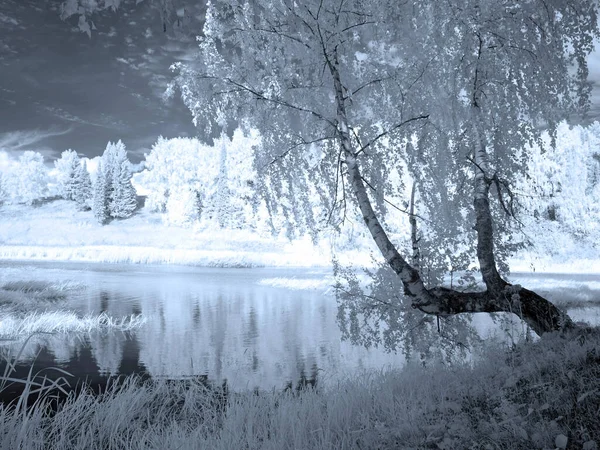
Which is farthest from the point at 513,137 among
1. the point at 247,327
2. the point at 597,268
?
the point at 597,268

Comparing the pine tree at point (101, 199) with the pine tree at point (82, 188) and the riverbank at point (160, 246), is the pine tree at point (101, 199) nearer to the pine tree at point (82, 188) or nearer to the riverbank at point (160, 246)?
the riverbank at point (160, 246)

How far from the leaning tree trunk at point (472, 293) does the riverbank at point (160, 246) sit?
63.6ft

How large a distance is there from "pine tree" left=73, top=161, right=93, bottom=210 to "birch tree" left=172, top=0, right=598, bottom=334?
210ft

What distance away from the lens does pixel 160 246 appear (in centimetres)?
4800

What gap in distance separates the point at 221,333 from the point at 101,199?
49.8 m

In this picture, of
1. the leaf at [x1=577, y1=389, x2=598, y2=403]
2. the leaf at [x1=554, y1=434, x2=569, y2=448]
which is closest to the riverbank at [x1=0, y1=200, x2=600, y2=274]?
the leaf at [x1=577, y1=389, x2=598, y2=403]

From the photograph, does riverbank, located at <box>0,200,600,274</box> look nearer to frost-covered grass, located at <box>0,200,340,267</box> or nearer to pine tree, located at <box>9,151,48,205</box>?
frost-covered grass, located at <box>0,200,340,267</box>

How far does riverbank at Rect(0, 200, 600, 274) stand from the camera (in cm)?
3644

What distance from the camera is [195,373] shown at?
395 inches

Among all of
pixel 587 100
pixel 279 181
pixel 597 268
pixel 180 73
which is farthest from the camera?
pixel 597 268

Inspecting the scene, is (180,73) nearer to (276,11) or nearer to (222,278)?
(276,11)

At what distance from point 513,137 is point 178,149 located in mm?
54976

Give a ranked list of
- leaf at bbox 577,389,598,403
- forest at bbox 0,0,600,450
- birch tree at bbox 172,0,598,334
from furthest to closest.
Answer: birch tree at bbox 172,0,598,334
forest at bbox 0,0,600,450
leaf at bbox 577,389,598,403

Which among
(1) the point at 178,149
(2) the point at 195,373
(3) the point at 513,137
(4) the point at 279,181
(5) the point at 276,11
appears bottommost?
(2) the point at 195,373
